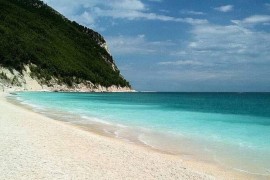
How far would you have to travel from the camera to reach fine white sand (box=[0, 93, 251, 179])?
950 cm

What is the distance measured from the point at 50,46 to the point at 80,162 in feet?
366

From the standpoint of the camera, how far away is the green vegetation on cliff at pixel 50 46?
95375 mm

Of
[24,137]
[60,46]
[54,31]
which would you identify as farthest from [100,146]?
[54,31]

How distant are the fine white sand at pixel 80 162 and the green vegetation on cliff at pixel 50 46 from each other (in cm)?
7492

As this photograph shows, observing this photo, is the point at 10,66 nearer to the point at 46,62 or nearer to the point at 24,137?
the point at 46,62

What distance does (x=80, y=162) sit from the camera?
10.8 metres

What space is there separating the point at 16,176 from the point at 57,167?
1.35 meters

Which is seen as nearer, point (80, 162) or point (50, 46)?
point (80, 162)

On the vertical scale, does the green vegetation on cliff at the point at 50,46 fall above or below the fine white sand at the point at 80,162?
above

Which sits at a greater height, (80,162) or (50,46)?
(50,46)

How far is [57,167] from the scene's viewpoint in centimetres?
991

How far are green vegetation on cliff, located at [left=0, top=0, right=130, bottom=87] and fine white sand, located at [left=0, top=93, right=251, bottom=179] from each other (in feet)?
246

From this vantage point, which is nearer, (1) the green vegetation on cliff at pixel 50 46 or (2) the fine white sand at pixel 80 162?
(2) the fine white sand at pixel 80 162

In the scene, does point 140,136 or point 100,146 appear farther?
point 140,136
